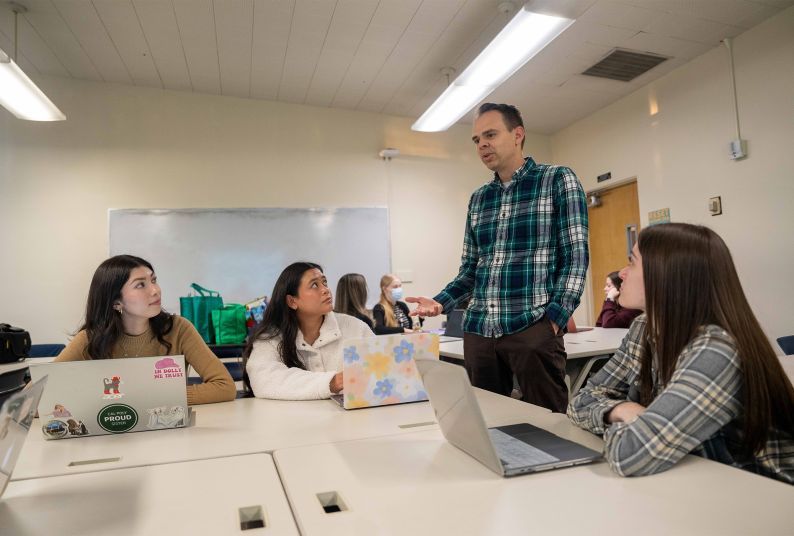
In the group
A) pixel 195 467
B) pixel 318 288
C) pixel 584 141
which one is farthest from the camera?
pixel 584 141

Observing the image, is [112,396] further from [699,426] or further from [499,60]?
[499,60]

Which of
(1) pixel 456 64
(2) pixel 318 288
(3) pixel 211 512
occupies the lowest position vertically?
(3) pixel 211 512

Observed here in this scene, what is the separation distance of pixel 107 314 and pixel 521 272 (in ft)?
4.86

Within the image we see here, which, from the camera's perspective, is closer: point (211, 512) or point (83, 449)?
point (211, 512)

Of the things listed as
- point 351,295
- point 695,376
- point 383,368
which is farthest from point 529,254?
point 351,295

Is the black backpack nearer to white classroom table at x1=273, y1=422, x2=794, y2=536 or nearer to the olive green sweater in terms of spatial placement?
the olive green sweater

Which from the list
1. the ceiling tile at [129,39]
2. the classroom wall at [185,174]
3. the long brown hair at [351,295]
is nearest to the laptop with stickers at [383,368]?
the long brown hair at [351,295]

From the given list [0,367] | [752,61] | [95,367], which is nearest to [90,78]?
[0,367]

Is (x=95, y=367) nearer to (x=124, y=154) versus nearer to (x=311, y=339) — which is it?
(x=311, y=339)

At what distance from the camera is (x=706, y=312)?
41.9 inches

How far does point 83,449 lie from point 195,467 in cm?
38

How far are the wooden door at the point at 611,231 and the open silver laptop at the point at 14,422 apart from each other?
518 centimetres

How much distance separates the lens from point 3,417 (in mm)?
840

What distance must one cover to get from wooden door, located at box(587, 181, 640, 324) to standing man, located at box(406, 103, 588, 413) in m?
3.62
